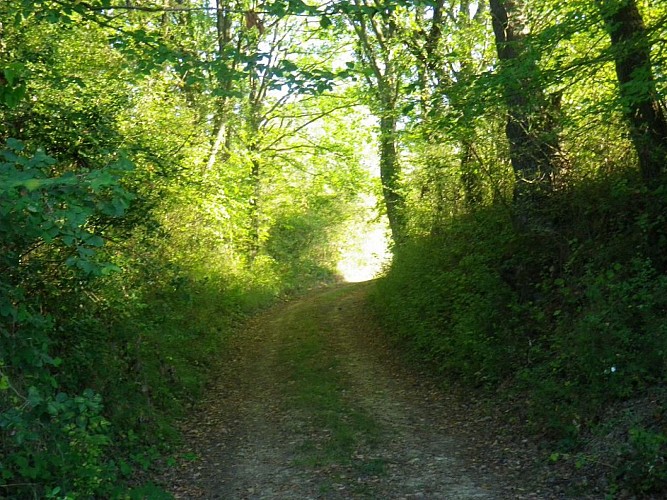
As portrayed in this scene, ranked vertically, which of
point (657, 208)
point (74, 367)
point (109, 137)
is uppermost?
point (109, 137)

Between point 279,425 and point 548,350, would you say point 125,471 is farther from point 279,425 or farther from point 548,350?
point 548,350

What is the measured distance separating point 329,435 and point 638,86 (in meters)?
6.27

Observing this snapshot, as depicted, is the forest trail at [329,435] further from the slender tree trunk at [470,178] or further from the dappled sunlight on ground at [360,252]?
the dappled sunlight on ground at [360,252]

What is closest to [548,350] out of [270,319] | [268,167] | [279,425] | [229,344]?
[279,425]

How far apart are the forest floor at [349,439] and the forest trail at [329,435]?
0.02 meters

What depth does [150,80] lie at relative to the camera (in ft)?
47.7

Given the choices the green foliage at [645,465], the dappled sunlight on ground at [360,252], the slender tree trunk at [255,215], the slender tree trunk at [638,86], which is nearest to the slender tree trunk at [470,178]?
the slender tree trunk at [638,86]

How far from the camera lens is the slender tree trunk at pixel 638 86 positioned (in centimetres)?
852

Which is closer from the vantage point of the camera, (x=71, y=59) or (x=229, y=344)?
(x=71, y=59)

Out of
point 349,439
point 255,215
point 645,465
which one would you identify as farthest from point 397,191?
point 645,465

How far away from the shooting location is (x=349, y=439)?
959 centimetres

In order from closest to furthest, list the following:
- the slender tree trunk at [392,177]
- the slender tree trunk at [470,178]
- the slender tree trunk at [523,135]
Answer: the slender tree trunk at [523,135] < the slender tree trunk at [470,178] < the slender tree trunk at [392,177]

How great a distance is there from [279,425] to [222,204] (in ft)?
30.6

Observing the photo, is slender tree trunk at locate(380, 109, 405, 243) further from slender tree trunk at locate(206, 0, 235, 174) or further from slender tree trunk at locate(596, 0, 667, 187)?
slender tree trunk at locate(596, 0, 667, 187)
